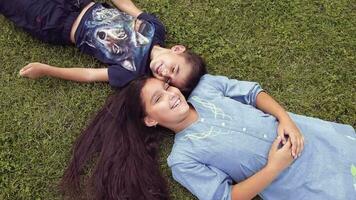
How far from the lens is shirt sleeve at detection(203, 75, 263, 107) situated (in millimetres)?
3410

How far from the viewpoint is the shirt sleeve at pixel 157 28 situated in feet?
12.0

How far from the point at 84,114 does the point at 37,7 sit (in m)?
0.89

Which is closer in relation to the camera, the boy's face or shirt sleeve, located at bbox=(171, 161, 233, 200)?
shirt sleeve, located at bbox=(171, 161, 233, 200)

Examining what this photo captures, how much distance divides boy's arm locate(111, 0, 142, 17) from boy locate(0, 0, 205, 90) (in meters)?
0.03

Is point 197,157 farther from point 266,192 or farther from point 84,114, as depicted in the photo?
point 84,114

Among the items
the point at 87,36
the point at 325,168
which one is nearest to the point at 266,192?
the point at 325,168

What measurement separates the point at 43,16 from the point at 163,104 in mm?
1243

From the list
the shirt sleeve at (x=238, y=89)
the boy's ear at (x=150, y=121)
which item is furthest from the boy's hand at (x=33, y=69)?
the shirt sleeve at (x=238, y=89)

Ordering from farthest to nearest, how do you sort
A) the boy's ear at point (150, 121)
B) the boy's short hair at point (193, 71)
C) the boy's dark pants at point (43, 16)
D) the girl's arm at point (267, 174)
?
the boy's dark pants at point (43, 16) → the boy's short hair at point (193, 71) → the boy's ear at point (150, 121) → the girl's arm at point (267, 174)

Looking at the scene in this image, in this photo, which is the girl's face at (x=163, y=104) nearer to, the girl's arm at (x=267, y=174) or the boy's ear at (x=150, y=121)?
the boy's ear at (x=150, y=121)

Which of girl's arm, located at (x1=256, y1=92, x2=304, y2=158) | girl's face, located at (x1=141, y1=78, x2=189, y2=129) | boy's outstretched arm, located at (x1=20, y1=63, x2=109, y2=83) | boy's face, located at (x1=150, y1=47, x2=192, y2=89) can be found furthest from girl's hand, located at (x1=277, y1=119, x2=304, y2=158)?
boy's outstretched arm, located at (x1=20, y1=63, x2=109, y2=83)

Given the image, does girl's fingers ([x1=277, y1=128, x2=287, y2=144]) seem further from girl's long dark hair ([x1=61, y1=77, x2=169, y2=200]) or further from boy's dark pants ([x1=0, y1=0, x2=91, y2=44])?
boy's dark pants ([x1=0, y1=0, x2=91, y2=44])

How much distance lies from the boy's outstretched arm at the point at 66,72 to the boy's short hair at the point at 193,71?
62cm

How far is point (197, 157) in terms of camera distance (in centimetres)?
318
